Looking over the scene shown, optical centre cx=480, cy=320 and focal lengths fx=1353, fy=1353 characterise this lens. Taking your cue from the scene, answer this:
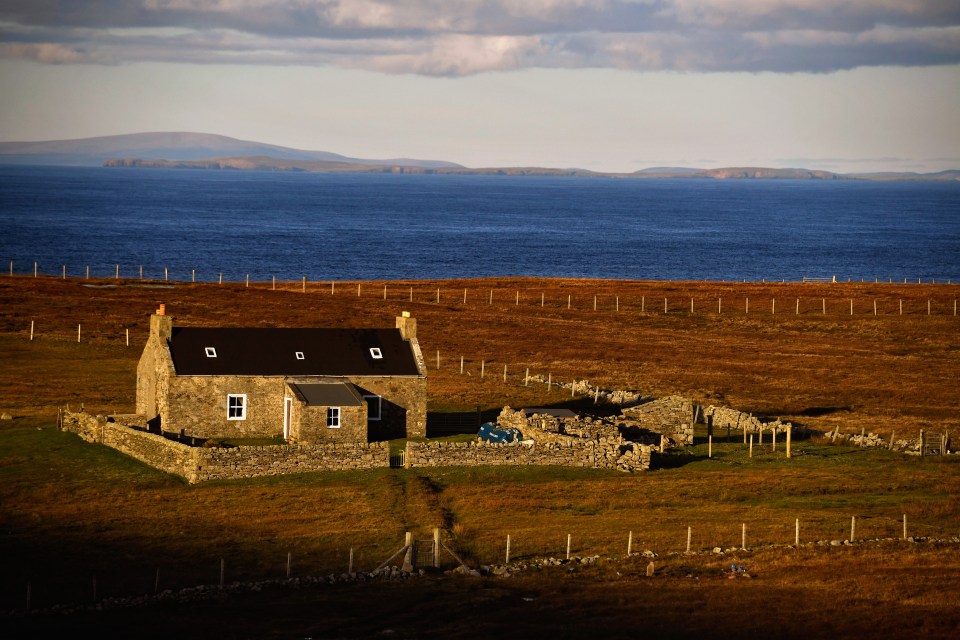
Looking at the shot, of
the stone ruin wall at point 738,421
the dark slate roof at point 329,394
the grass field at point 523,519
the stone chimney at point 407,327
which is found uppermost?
the stone chimney at point 407,327

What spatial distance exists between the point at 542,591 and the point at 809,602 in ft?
23.9

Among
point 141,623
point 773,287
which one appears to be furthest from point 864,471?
point 773,287

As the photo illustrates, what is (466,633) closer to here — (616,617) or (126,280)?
(616,617)

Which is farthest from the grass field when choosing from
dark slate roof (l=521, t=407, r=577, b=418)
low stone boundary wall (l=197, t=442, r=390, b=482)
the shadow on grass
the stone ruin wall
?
dark slate roof (l=521, t=407, r=577, b=418)

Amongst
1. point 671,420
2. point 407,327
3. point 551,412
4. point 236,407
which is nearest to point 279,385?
point 236,407

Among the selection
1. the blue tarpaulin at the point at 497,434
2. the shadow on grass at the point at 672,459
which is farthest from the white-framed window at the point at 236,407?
the shadow on grass at the point at 672,459

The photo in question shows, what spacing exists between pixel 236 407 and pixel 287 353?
11.7ft

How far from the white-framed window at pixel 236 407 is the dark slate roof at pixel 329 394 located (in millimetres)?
2200

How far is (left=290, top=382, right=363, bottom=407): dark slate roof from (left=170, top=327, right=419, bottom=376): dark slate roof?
97cm

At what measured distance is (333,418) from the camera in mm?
56562

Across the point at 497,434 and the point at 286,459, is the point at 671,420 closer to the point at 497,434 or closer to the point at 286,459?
the point at 497,434

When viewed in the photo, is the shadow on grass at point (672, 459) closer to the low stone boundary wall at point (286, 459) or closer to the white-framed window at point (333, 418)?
the low stone boundary wall at point (286, 459)

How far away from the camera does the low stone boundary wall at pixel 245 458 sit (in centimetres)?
5203

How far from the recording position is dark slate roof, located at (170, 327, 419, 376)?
5841 centimetres
